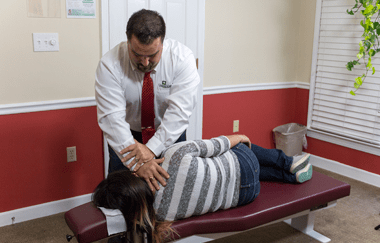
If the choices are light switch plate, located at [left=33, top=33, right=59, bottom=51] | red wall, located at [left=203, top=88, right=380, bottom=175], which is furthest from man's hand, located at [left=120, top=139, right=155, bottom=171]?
red wall, located at [left=203, top=88, right=380, bottom=175]

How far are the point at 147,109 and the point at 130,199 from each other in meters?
0.65

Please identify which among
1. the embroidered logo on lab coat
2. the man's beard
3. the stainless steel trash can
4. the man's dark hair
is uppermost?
the man's dark hair

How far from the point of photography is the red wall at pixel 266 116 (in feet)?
10.4

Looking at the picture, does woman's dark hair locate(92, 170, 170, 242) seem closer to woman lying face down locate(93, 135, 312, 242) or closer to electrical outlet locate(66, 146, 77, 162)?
woman lying face down locate(93, 135, 312, 242)

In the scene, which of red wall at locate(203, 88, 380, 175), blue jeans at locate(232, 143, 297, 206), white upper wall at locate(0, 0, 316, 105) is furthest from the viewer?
red wall at locate(203, 88, 380, 175)

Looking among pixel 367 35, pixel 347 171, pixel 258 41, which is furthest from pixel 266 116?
pixel 367 35

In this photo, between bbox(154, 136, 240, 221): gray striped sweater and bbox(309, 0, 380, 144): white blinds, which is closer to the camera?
bbox(154, 136, 240, 221): gray striped sweater

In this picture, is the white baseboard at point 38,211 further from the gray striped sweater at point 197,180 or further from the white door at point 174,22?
the gray striped sweater at point 197,180

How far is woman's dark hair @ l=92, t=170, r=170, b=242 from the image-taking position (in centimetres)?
148

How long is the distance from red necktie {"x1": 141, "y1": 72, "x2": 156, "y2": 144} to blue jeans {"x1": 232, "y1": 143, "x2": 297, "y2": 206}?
495 mm

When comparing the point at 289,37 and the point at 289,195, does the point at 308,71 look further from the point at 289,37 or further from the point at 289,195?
the point at 289,195

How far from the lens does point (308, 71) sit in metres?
3.53

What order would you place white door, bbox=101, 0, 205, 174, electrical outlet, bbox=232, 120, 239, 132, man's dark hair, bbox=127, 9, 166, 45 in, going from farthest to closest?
1. electrical outlet, bbox=232, 120, 239, 132
2. white door, bbox=101, 0, 205, 174
3. man's dark hair, bbox=127, 9, 166, 45

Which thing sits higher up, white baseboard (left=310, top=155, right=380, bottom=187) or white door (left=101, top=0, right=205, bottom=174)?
white door (left=101, top=0, right=205, bottom=174)
